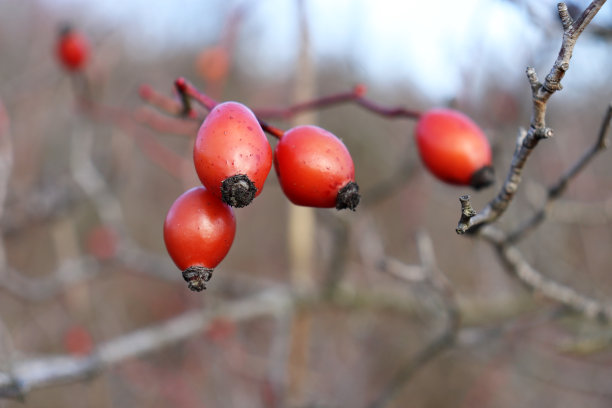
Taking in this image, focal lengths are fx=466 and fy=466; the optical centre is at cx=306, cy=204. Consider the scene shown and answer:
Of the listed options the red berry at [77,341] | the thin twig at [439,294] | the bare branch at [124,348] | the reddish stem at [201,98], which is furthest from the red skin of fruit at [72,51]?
the red berry at [77,341]

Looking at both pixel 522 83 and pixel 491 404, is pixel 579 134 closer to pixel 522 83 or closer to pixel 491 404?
pixel 522 83

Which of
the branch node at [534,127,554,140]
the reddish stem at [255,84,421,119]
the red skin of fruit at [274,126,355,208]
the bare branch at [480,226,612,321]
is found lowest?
Result: the bare branch at [480,226,612,321]

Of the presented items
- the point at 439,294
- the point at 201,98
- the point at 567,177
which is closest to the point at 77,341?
the point at 439,294

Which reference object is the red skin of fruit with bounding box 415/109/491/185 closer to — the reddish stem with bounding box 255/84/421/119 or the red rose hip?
the reddish stem with bounding box 255/84/421/119

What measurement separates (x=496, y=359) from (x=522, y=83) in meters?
2.21

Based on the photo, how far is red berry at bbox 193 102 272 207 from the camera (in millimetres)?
788

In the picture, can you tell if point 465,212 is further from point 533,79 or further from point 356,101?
point 356,101

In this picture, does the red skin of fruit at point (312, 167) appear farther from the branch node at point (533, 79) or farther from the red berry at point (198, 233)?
the branch node at point (533, 79)

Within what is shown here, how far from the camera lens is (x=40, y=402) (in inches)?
216

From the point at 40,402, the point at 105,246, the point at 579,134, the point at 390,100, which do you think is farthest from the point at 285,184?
the point at 390,100

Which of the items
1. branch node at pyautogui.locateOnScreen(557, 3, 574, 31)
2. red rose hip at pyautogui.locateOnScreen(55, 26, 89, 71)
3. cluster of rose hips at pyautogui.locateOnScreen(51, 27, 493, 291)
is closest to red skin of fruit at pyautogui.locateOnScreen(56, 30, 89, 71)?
red rose hip at pyautogui.locateOnScreen(55, 26, 89, 71)

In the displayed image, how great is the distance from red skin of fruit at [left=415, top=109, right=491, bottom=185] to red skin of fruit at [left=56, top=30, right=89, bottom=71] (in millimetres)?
1629

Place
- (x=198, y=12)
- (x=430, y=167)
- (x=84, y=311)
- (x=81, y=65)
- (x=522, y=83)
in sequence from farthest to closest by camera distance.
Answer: (x=198, y=12), (x=84, y=311), (x=522, y=83), (x=81, y=65), (x=430, y=167)

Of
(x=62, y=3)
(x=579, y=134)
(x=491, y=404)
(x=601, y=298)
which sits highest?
(x=62, y=3)
